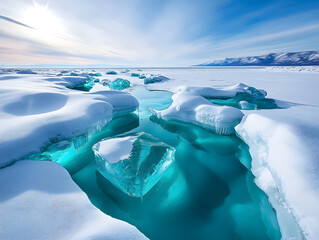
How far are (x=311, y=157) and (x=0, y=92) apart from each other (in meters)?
6.66

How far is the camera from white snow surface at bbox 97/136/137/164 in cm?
205

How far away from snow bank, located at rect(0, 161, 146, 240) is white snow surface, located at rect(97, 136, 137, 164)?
22.0 inches

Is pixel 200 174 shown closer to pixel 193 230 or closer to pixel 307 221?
pixel 193 230

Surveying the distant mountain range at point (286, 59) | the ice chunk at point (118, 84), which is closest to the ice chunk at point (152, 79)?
the ice chunk at point (118, 84)

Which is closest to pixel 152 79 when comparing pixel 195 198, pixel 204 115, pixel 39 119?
pixel 204 115

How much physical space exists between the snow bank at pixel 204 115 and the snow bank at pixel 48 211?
3.21 metres

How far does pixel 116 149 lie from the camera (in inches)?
85.6

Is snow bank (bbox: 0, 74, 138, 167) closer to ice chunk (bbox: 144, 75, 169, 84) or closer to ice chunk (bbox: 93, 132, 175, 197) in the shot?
ice chunk (bbox: 93, 132, 175, 197)

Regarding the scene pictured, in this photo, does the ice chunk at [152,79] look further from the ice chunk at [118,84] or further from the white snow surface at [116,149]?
the white snow surface at [116,149]

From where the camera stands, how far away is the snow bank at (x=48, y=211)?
1.07m

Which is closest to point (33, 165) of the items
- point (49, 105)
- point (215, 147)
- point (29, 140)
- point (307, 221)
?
point (29, 140)

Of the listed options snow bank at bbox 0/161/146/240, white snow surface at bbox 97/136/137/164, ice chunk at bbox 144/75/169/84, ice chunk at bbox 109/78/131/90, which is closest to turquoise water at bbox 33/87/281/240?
white snow surface at bbox 97/136/137/164

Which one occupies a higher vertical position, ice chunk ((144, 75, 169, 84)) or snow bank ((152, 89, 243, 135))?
snow bank ((152, 89, 243, 135))

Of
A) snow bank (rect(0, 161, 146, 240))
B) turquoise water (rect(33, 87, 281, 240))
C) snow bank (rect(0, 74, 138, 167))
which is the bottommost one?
turquoise water (rect(33, 87, 281, 240))
